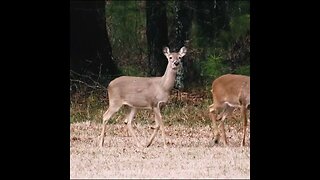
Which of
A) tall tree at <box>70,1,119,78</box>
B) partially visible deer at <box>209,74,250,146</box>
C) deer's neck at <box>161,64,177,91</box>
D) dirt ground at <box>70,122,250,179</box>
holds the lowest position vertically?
Result: dirt ground at <box>70,122,250,179</box>

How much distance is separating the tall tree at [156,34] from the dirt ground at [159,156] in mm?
5727

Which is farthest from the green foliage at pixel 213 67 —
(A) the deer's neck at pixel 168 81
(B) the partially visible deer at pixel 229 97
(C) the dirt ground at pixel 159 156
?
(A) the deer's neck at pixel 168 81

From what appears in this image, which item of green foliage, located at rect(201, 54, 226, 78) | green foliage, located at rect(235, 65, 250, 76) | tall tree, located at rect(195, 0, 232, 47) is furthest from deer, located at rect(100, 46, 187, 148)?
tall tree, located at rect(195, 0, 232, 47)

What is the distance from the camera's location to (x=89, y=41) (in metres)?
19.7

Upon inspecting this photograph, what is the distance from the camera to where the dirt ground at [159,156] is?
10.0 metres

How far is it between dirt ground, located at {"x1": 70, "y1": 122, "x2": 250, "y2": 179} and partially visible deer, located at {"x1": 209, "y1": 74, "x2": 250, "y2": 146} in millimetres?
303

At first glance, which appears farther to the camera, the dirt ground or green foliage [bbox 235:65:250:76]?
green foliage [bbox 235:65:250:76]

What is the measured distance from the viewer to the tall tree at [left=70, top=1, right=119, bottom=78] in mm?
19578

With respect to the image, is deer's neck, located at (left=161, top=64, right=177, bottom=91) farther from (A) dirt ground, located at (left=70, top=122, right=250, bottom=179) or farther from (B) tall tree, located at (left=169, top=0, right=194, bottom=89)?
(B) tall tree, located at (left=169, top=0, right=194, bottom=89)

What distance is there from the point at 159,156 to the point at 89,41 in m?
8.71

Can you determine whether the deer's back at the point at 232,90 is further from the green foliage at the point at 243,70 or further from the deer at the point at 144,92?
the green foliage at the point at 243,70

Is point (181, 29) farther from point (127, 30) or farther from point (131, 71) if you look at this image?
point (127, 30)
